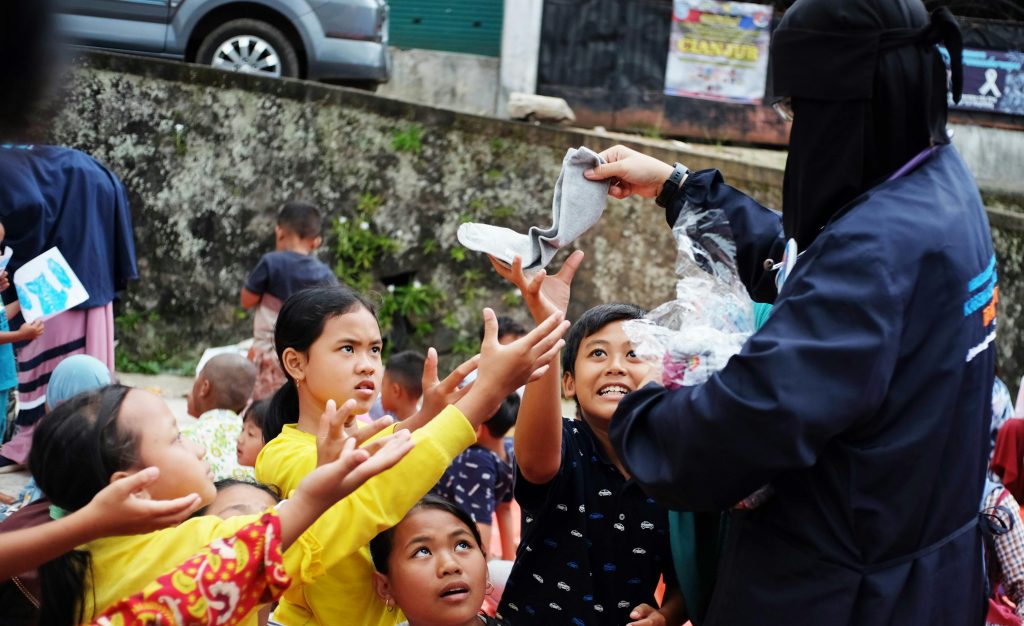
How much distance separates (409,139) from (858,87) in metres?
6.95

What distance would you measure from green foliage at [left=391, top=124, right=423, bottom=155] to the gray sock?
20.2 feet

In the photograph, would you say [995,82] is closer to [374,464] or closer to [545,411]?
[545,411]

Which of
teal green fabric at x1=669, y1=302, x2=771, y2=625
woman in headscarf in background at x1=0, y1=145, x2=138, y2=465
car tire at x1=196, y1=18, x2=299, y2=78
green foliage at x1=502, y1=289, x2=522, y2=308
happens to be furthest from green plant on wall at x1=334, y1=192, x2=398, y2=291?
teal green fabric at x1=669, y1=302, x2=771, y2=625

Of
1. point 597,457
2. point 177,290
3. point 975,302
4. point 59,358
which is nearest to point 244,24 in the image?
point 177,290

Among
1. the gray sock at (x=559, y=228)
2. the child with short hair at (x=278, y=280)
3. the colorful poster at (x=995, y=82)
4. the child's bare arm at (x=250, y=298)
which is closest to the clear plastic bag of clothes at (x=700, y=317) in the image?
the gray sock at (x=559, y=228)

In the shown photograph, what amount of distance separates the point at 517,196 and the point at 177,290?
278 centimetres

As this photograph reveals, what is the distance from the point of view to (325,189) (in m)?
8.80

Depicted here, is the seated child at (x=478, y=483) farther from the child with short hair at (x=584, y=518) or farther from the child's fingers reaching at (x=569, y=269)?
the child's fingers reaching at (x=569, y=269)

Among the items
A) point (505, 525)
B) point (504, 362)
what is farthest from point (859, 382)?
point (505, 525)

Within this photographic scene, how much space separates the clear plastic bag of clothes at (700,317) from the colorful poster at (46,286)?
3.39 m

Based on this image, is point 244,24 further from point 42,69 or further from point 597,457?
point 42,69

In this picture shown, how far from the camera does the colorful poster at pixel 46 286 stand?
4.96 m

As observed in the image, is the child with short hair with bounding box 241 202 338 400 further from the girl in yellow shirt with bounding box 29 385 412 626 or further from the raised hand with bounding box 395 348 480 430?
the girl in yellow shirt with bounding box 29 385 412 626

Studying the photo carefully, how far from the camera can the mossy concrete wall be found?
8.68 metres
